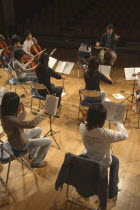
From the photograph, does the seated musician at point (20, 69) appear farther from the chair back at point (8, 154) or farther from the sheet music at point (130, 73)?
the chair back at point (8, 154)

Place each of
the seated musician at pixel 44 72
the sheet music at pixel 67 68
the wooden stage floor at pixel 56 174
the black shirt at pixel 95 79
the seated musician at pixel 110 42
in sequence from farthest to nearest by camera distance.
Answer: the seated musician at pixel 110 42, the sheet music at pixel 67 68, the seated musician at pixel 44 72, the black shirt at pixel 95 79, the wooden stage floor at pixel 56 174

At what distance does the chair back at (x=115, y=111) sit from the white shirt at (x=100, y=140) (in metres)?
0.75

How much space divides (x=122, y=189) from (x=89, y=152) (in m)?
0.83

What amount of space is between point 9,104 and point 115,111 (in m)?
1.47

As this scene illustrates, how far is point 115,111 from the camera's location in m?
3.28

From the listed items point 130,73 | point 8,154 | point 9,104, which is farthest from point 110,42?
point 8,154

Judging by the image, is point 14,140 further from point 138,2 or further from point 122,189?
point 138,2

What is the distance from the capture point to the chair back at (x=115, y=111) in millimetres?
3232

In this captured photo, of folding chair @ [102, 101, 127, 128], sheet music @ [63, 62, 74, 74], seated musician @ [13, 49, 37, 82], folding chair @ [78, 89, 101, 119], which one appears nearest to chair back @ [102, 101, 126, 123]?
folding chair @ [102, 101, 127, 128]

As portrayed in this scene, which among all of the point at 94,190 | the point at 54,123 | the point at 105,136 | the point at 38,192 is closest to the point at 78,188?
the point at 94,190

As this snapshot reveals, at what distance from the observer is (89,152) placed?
2480mm

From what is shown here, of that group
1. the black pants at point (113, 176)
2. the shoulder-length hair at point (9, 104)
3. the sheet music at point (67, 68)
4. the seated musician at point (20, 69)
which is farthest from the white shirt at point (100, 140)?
the seated musician at point (20, 69)

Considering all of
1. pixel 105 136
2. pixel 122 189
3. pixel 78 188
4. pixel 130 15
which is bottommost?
pixel 122 189

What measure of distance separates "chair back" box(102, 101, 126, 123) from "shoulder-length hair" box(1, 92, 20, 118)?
126cm
